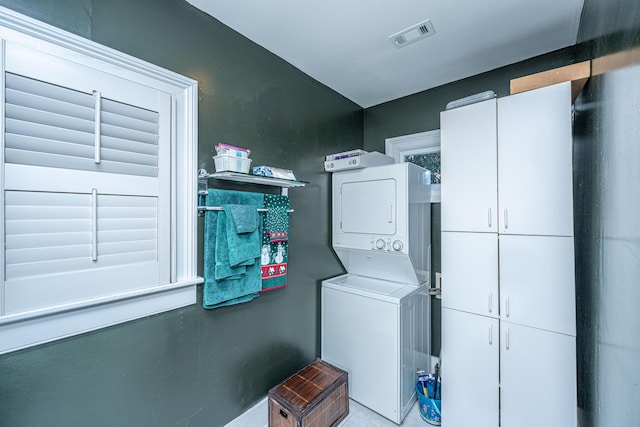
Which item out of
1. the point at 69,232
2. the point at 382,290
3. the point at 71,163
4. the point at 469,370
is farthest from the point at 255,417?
the point at 71,163

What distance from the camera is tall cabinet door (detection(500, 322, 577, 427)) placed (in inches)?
57.1

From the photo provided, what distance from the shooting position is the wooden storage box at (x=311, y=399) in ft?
5.49

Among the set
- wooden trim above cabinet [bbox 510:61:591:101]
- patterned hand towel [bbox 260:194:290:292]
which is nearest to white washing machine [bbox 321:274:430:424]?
patterned hand towel [bbox 260:194:290:292]

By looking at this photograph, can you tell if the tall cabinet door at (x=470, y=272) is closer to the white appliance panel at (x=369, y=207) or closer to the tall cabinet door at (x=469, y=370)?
the tall cabinet door at (x=469, y=370)

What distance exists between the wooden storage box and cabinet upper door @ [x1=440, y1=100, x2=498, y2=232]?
1.45 metres

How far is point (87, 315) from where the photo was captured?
1165mm

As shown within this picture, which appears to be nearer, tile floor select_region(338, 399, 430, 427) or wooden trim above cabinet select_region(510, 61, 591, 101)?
wooden trim above cabinet select_region(510, 61, 591, 101)

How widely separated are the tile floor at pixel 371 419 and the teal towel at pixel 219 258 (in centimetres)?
127

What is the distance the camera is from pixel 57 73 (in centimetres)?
112

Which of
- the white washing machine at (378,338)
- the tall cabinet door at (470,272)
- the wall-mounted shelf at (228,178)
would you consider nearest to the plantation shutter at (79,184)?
the wall-mounted shelf at (228,178)

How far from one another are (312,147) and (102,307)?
1833 millimetres

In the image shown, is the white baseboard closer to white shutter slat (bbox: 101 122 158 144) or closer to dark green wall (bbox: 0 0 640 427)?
dark green wall (bbox: 0 0 640 427)

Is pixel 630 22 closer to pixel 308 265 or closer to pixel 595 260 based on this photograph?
pixel 595 260

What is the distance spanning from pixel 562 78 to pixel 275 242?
2029mm
